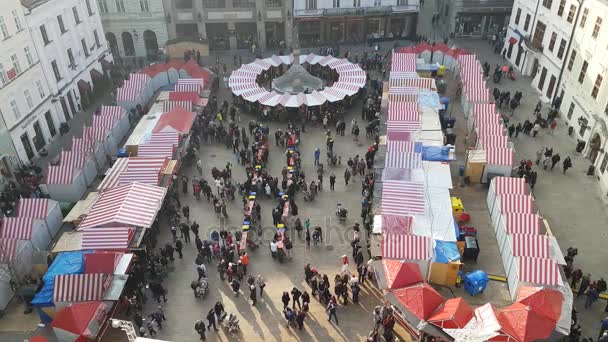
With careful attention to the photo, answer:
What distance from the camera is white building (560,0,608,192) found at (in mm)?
28266

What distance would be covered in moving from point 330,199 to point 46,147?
1996cm

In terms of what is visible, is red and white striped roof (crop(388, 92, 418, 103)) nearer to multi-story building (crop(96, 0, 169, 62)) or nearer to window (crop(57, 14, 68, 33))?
window (crop(57, 14, 68, 33))

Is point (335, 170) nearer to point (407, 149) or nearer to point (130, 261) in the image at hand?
point (407, 149)

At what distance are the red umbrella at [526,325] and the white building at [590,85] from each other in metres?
13.6

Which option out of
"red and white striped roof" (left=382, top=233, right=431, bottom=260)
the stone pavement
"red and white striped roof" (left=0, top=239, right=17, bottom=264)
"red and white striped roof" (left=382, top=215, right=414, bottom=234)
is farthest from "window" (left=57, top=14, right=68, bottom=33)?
the stone pavement

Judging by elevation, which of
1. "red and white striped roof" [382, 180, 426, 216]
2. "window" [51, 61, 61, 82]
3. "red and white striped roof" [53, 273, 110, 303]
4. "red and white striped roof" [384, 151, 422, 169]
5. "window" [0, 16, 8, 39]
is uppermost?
"window" [0, 16, 8, 39]

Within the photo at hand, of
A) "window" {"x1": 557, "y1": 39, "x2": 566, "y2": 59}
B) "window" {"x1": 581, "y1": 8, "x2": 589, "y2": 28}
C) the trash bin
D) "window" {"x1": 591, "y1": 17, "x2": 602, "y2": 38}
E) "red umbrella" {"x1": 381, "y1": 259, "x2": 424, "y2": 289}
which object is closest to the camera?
"red umbrella" {"x1": 381, "y1": 259, "x2": 424, "y2": 289}

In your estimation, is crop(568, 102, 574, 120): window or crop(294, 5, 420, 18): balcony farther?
crop(294, 5, 420, 18): balcony

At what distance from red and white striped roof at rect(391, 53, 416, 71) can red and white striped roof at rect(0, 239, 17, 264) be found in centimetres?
2732

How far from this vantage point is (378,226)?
72.6ft

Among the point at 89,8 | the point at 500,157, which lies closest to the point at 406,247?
the point at 500,157

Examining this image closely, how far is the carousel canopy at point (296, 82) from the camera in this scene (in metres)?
36.5

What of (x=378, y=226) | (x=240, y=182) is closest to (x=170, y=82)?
(x=240, y=182)

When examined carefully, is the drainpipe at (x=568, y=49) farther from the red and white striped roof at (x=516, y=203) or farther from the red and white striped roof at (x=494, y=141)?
the red and white striped roof at (x=516, y=203)
